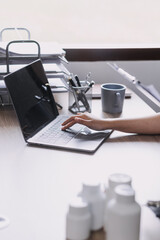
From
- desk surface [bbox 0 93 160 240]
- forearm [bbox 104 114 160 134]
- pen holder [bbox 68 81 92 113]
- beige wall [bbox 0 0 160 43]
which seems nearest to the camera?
desk surface [bbox 0 93 160 240]

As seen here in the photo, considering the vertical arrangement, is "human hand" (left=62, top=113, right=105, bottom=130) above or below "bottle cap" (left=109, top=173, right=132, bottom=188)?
below

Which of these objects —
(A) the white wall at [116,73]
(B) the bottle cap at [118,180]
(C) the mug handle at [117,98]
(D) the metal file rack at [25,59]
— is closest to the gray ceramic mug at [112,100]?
(C) the mug handle at [117,98]

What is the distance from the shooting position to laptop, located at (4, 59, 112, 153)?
1.18 meters

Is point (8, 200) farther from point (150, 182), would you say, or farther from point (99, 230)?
point (150, 182)

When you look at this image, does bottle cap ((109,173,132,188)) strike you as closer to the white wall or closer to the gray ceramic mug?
the gray ceramic mug

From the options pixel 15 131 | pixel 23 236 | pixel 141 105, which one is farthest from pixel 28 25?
pixel 23 236

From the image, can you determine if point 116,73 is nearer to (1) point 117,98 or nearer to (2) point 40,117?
(1) point 117,98

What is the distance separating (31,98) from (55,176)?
41 centimetres

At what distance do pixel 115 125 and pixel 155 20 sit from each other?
5.19 ft

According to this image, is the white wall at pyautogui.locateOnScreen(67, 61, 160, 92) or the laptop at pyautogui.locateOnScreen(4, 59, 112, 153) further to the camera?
the white wall at pyautogui.locateOnScreen(67, 61, 160, 92)

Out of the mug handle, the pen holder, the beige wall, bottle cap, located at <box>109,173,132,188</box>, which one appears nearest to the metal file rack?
the pen holder

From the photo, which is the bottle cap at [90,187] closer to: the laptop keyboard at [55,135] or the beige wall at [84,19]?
the laptop keyboard at [55,135]

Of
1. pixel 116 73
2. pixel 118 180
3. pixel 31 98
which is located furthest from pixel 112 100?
pixel 118 180

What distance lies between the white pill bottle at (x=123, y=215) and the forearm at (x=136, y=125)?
64cm
